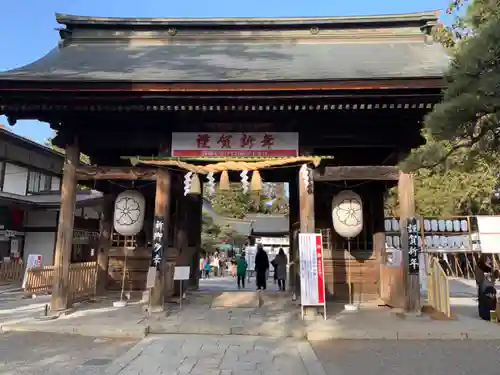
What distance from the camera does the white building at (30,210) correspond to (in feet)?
58.0

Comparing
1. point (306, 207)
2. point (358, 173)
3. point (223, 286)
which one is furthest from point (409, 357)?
point (223, 286)

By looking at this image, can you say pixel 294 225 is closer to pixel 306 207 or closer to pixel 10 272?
pixel 306 207

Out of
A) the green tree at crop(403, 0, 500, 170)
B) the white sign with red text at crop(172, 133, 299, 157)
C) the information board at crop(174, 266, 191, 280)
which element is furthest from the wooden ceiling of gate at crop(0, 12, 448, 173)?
the green tree at crop(403, 0, 500, 170)

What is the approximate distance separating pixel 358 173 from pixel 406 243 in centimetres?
183

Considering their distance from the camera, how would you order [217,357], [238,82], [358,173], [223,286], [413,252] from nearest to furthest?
[217,357] < [238,82] < [413,252] < [358,173] < [223,286]

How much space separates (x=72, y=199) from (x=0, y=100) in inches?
97.0

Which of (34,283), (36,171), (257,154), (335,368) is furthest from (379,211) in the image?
(36,171)

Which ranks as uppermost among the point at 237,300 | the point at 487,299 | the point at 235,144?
the point at 235,144

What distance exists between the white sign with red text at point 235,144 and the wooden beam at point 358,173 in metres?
0.81

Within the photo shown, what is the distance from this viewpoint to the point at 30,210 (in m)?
18.5

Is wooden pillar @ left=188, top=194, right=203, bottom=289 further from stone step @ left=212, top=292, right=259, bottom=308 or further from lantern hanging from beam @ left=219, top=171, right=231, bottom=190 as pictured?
lantern hanging from beam @ left=219, top=171, right=231, bottom=190

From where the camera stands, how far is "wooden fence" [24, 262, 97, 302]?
31.9ft

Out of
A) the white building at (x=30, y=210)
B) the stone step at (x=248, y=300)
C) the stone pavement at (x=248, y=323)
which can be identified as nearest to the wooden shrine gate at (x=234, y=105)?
the stone pavement at (x=248, y=323)

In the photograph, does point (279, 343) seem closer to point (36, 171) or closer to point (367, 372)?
point (367, 372)
